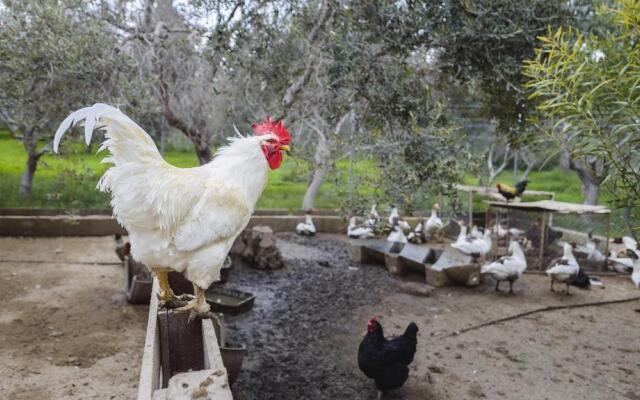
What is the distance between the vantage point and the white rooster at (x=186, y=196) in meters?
2.71

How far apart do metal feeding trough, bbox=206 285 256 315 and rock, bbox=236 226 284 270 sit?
1.92m

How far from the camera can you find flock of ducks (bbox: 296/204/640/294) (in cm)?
750

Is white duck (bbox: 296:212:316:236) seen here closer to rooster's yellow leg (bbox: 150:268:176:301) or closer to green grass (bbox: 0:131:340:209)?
green grass (bbox: 0:131:340:209)

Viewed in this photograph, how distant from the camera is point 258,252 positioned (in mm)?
8672

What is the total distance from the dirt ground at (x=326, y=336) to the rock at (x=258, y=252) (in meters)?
0.23

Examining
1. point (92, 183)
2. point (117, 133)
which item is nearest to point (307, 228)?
point (92, 183)

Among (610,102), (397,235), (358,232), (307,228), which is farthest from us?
(307,228)

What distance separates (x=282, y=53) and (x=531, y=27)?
10.9 ft

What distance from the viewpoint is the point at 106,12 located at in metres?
6.08

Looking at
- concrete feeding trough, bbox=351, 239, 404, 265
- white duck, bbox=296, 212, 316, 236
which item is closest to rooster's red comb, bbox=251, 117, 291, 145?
concrete feeding trough, bbox=351, 239, 404, 265

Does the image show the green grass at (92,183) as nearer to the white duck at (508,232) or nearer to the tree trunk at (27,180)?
the tree trunk at (27,180)

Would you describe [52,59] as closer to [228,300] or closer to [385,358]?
[228,300]

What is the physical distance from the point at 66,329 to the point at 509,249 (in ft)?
23.1

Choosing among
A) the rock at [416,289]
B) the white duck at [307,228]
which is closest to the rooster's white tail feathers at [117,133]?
the rock at [416,289]
